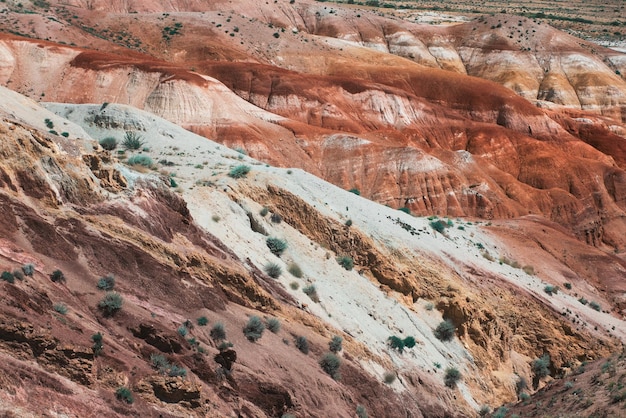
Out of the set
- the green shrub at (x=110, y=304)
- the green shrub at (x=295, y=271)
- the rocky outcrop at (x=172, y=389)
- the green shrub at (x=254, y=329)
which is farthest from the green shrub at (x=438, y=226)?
the rocky outcrop at (x=172, y=389)

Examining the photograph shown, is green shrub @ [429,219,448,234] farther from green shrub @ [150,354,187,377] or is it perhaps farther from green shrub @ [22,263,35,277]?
green shrub @ [22,263,35,277]

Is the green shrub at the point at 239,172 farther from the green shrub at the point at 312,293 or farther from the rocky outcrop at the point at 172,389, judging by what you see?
the rocky outcrop at the point at 172,389

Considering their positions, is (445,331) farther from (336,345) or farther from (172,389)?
(172,389)

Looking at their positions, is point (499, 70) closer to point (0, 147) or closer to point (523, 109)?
point (523, 109)

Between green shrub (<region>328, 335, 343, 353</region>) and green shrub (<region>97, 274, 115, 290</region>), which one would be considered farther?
green shrub (<region>328, 335, 343, 353</region>)

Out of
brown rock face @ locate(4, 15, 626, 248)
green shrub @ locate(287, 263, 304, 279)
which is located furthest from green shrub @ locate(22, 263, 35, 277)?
brown rock face @ locate(4, 15, 626, 248)

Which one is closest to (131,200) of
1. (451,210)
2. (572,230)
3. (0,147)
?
(0,147)

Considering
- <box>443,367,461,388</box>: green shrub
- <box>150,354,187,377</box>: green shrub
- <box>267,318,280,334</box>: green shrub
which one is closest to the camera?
<box>150,354,187,377</box>: green shrub

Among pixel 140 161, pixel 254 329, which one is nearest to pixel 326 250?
pixel 140 161
